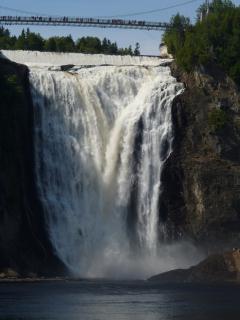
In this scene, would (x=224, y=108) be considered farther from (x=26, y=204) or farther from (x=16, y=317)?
(x=16, y=317)

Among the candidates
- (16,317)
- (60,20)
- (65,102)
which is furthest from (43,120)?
(16,317)

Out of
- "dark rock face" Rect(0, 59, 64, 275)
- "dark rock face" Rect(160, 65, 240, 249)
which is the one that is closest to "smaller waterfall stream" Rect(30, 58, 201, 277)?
"dark rock face" Rect(0, 59, 64, 275)

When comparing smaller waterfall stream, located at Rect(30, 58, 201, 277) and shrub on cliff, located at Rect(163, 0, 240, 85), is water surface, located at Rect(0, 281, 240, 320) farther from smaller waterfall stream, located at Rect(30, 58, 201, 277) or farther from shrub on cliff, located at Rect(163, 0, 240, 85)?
shrub on cliff, located at Rect(163, 0, 240, 85)

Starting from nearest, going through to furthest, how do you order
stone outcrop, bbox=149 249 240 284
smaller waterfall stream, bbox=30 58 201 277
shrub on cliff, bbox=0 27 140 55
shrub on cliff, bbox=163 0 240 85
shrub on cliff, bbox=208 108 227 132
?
stone outcrop, bbox=149 249 240 284 < smaller waterfall stream, bbox=30 58 201 277 < shrub on cliff, bbox=208 108 227 132 < shrub on cliff, bbox=163 0 240 85 < shrub on cliff, bbox=0 27 140 55

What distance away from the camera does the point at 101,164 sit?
118375 millimetres

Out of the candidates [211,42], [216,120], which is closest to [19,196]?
[216,120]

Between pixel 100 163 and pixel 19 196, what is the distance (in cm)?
1019

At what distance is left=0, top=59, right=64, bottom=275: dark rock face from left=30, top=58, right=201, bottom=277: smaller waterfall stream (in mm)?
950

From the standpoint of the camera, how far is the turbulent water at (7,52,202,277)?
114m

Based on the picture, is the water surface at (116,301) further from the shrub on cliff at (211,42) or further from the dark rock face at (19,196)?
the shrub on cliff at (211,42)

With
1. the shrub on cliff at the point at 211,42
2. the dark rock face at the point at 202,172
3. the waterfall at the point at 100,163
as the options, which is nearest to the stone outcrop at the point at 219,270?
the waterfall at the point at 100,163

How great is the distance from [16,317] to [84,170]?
1733 inches

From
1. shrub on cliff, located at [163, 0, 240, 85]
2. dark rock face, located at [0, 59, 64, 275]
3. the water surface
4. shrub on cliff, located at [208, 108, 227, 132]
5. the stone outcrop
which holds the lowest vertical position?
the water surface

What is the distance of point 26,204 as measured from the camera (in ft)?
366
